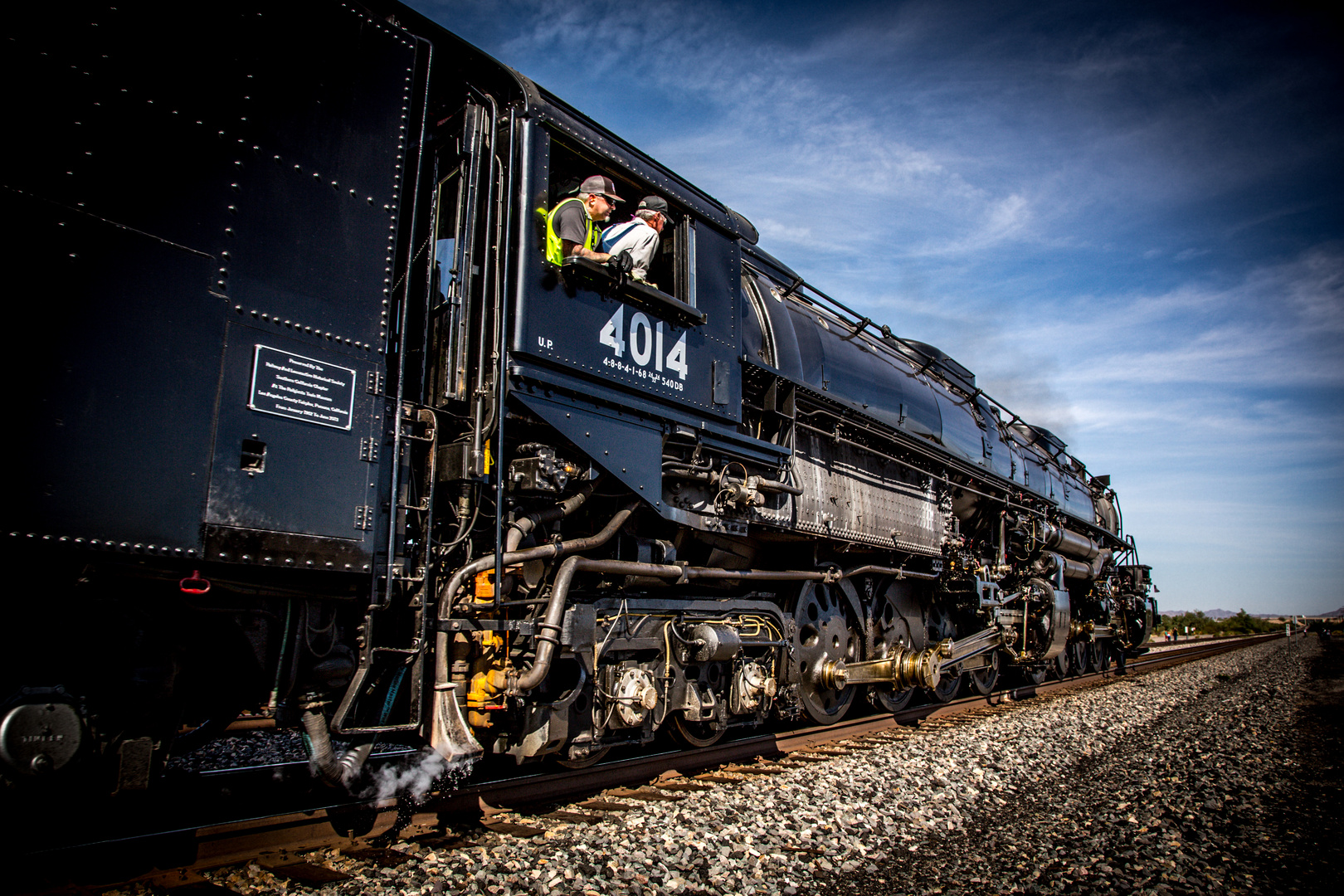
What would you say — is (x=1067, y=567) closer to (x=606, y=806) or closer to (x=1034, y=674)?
(x=1034, y=674)

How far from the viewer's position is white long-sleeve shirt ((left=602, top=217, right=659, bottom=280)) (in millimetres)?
4844

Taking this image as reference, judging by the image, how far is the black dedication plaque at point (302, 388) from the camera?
10.5 feet

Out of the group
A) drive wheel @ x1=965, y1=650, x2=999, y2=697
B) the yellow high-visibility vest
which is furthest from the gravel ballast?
drive wheel @ x1=965, y1=650, x2=999, y2=697

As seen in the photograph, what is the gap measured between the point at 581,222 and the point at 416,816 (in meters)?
3.39

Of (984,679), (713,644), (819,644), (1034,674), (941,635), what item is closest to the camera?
(713,644)

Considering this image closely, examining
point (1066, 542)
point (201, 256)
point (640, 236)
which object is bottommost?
point (1066, 542)

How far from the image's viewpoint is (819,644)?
692cm

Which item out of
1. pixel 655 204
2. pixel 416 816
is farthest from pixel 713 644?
pixel 655 204

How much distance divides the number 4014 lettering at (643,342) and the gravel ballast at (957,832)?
267 cm

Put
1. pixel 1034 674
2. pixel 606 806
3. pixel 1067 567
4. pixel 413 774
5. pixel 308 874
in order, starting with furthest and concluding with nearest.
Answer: pixel 1067 567, pixel 1034 674, pixel 606 806, pixel 413 774, pixel 308 874

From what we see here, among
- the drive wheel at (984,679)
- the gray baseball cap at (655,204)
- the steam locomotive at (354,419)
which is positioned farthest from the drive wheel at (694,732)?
A: the drive wheel at (984,679)

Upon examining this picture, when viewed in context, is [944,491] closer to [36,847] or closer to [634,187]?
[634,187]

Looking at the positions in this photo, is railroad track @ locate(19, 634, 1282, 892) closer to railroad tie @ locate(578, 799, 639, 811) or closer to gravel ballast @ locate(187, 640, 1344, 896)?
railroad tie @ locate(578, 799, 639, 811)

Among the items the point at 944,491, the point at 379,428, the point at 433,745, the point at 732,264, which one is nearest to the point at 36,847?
the point at 433,745
